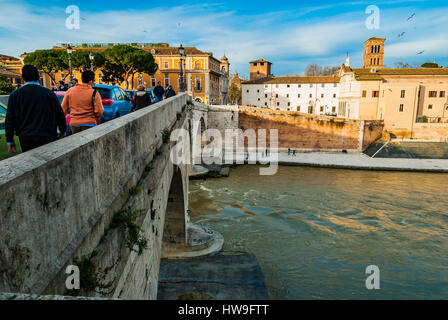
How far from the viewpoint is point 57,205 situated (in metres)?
1.86

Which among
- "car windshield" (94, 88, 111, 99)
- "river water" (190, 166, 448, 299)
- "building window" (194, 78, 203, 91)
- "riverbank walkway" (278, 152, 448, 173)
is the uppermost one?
"building window" (194, 78, 203, 91)

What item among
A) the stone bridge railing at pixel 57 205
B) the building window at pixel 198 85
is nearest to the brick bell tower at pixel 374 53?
the building window at pixel 198 85

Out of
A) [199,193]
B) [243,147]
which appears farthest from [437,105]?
[199,193]

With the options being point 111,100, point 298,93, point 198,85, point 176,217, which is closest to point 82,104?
point 111,100

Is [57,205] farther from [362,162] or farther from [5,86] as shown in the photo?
[362,162]

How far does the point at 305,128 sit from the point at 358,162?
770cm

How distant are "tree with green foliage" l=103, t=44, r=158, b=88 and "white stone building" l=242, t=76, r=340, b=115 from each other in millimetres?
27918

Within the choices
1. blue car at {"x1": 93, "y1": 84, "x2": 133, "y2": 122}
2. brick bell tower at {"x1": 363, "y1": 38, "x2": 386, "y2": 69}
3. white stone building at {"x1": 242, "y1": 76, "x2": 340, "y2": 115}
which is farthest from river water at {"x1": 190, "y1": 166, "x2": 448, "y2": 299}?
brick bell tower at {"x1": 363, "y1": 38, "x2": 386, "y2": 69}

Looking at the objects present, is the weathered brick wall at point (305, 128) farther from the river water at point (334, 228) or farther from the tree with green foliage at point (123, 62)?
the tree with green foliage at point (123, 62)

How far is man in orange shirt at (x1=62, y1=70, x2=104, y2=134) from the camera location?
507 centimetres

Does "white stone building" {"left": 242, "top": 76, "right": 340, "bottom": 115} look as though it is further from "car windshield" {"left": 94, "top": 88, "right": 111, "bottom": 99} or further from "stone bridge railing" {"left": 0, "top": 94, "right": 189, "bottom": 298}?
"stone bridge railing" {"left": 0, "top": 94, "right": 189, "bottom": 298}
